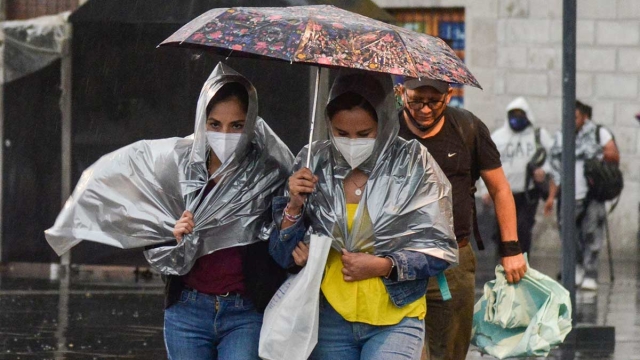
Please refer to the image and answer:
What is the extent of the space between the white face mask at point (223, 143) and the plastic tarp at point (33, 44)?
852cm

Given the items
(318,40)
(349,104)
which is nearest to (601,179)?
(349,104)

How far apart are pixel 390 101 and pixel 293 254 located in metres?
0.64

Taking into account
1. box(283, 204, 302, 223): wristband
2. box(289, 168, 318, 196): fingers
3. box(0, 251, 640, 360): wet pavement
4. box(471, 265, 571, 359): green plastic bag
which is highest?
box(289, 168, 318, 196): fingers

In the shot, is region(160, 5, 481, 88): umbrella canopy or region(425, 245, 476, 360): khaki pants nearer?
region(160, 5, 481, 88): umbrella canopy

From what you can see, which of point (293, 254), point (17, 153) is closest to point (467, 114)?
point (293, 254)

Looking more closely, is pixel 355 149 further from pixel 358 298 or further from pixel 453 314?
pixel 453 314

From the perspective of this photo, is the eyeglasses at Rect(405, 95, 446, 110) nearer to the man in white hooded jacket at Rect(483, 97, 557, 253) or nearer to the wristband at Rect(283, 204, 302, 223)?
the wristband at Rect(283, 204, 302, 223)

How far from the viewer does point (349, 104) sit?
4945mm

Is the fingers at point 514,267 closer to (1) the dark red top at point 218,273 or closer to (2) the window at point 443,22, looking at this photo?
(1) the dark red top at point 218,273

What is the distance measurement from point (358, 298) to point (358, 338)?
143mm

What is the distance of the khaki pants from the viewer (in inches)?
231

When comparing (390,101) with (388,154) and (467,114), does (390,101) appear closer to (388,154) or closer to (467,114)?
(388,154)

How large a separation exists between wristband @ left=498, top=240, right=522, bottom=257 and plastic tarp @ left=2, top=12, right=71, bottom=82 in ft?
25.8

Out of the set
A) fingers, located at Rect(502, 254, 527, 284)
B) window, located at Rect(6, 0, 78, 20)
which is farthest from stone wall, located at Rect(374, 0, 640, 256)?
fingers, located at Rect(502, 254, 527, 284)
